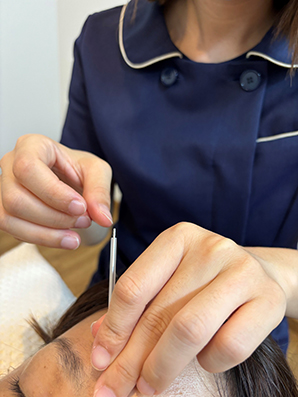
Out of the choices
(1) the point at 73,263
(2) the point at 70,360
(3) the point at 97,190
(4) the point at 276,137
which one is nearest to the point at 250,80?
(4) the point at 276,137

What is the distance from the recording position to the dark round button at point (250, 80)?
667 millimetres

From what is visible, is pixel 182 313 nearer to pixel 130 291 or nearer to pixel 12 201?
pixel 130 291

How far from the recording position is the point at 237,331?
1.23 feet

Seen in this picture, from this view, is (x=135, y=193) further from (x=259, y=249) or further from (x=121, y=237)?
(x=259, y=249)

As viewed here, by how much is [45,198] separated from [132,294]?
0.24 meters

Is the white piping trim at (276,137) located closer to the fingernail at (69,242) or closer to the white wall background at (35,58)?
the fingernail at (69,242)

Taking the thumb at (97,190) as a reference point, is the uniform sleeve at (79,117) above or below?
above

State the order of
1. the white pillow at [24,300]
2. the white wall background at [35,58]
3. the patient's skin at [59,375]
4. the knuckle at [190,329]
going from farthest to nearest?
the white wall background at [35,58]
the white pillow at [24,300]
the patient's skin at [59,375]
the knuckle at [190,329]

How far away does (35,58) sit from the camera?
73.1 inches

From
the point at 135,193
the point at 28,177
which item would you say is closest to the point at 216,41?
the point at 135,193

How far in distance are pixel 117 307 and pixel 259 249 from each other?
11.5 inches

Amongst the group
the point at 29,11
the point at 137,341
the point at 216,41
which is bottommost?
the point at 137,341

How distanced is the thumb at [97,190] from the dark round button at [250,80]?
0.31m

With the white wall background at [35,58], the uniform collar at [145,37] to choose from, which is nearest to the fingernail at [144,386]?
the uniform collar at [145,37]
